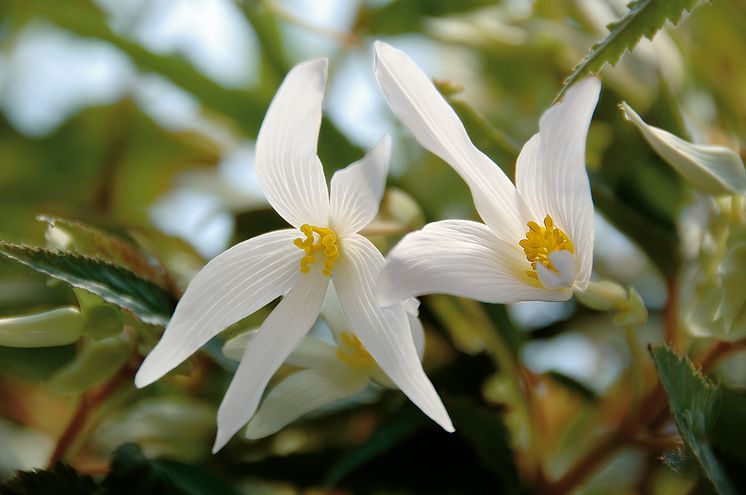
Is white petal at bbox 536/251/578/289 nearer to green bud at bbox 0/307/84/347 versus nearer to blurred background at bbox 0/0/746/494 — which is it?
blurred background at bbox 0/0/746/494

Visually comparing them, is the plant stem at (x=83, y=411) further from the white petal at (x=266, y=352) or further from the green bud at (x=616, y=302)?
the green bud at (x=616, y=302)

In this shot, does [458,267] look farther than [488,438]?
No

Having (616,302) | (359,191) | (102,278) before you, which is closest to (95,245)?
(102,278)

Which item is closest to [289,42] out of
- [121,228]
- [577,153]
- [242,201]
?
[242,201]

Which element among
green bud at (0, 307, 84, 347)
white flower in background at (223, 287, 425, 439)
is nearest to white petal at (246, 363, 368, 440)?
white flower in background at (223, 287, 425, 439)

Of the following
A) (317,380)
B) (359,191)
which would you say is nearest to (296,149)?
(359,191)

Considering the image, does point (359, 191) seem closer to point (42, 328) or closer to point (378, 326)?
point (378, 326)

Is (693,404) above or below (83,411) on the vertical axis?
below
